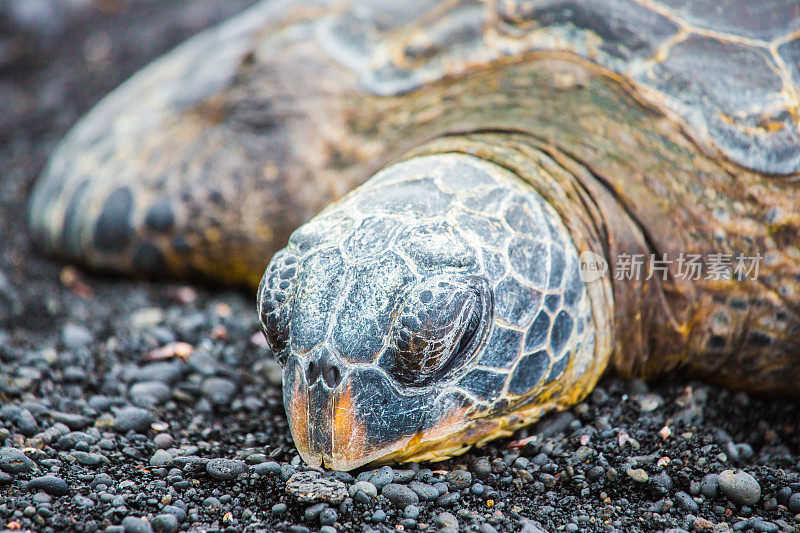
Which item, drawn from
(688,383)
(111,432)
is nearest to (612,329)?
(688,383)

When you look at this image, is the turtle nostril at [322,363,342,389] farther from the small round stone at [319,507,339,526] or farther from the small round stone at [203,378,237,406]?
the small round stone at [203,378,237,406]

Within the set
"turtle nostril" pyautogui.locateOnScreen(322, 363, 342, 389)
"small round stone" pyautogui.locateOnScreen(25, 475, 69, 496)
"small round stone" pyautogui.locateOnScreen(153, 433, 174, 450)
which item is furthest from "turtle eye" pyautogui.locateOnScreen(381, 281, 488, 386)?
"small round stone" pyautogui.locateOnScreen(25, 475, 69, 496)

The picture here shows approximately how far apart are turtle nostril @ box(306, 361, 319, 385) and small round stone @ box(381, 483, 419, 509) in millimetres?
298

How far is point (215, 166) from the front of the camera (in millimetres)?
2689

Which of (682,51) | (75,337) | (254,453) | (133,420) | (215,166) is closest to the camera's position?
(254,453)

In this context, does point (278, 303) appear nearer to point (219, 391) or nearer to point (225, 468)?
point (225, 468)

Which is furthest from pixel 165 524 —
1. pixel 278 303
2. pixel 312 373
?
pixel 278 303

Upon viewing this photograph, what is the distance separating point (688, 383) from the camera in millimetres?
2143

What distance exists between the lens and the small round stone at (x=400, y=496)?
5.05ft

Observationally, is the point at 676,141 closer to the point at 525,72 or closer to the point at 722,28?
the point at 722,28

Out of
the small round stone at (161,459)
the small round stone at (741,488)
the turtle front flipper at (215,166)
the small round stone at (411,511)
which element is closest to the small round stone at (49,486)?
the small round stone at (161,459)

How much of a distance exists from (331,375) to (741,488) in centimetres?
102

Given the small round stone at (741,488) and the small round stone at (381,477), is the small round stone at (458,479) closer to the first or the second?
the small round stone at (381,477)

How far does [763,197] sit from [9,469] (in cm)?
209
